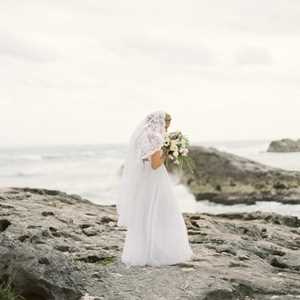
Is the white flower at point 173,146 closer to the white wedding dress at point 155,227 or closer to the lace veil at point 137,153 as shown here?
the lace veil at point 137,153

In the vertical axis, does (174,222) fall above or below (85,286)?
above

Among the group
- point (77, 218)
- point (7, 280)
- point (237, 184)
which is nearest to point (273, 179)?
point (237, 184)

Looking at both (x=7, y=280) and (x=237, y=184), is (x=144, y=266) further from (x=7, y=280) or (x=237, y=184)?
(x=237, y=184)

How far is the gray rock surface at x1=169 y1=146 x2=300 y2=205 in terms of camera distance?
27078 mm

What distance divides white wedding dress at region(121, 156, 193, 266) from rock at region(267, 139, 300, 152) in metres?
64.8

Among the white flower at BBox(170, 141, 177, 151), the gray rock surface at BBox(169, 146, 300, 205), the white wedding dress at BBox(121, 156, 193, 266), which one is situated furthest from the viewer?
the gray rock surface at BBox(169, 146, 300, 205)

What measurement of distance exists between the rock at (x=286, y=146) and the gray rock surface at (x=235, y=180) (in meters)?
43.1

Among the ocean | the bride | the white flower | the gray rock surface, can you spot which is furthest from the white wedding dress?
the gray rock surface

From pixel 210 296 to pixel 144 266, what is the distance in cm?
140

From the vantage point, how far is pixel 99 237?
11.0m

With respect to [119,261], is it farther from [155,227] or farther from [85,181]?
[85,181]

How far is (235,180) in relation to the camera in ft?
94.5

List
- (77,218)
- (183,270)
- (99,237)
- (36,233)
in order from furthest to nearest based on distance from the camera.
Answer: (77,218)
(99,237)
(36,233)
(183,270)

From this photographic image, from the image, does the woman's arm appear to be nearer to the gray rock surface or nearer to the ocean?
the ocean
